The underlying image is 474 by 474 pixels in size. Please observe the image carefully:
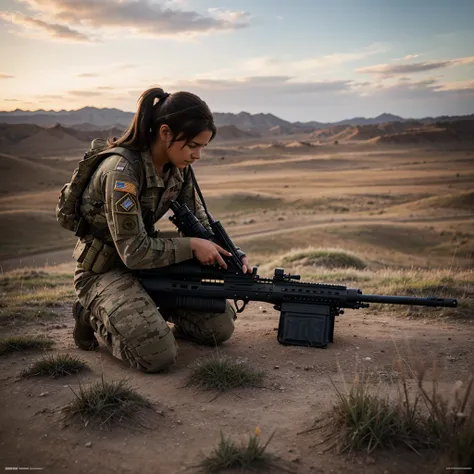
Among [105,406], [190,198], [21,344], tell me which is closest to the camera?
[105,406]

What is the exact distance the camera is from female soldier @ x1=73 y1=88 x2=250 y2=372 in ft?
12.4

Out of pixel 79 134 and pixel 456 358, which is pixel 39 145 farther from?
pixel 456 358

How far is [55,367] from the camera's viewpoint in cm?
374

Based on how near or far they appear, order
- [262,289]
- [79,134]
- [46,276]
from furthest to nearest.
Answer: [79,134], [46,276], [262,289]

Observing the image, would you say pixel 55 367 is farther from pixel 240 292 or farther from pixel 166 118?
pixel 166 118

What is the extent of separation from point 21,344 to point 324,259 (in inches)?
307

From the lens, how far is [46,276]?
10578mm

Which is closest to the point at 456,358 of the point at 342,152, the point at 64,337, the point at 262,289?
the point at 262,289

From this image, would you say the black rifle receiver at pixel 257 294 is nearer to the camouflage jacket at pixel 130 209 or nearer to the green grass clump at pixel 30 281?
the camouflage jacket at pixel 130 209

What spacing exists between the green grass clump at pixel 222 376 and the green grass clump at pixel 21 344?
5.68 ft

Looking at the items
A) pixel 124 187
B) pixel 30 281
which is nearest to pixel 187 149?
pixel 124 187

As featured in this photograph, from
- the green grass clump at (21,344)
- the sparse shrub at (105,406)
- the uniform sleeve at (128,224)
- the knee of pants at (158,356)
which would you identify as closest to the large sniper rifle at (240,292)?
the uniform sleeve at (128,224)

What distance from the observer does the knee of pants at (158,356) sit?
12.5 ft

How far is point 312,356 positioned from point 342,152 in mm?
76196
